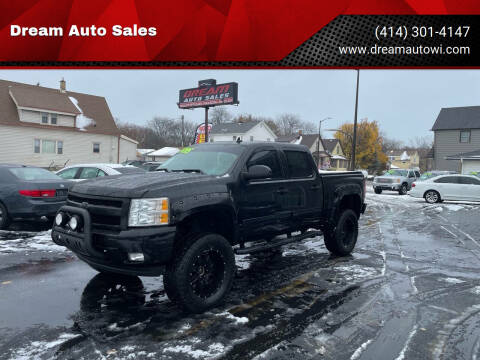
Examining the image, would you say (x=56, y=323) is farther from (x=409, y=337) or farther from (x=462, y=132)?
(x=462, y=132)

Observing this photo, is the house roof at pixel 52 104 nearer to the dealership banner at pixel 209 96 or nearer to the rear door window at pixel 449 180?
the dealership banner at pixel 209 96

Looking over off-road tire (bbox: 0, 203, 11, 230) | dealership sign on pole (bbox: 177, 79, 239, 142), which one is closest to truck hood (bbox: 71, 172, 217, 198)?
off-road tire (bbox: 0, 203, 11, 230)

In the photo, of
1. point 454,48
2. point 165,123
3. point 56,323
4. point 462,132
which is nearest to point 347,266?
point 454,48

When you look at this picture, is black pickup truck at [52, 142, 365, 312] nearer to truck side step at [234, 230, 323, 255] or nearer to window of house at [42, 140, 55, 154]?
truck side step at [234, 230, 323, 255]

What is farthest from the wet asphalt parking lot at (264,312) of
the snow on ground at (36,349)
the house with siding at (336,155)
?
the house with siding at (336,155)

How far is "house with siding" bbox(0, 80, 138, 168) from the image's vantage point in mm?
32500

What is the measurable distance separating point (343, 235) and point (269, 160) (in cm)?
241

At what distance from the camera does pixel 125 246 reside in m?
4.00

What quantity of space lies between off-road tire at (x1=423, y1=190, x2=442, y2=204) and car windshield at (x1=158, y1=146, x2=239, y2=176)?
17023 millimetres

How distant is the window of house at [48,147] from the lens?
3434 cm

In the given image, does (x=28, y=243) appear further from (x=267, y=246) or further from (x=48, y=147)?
(x=48, y=147)

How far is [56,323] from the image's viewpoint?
3971 mm

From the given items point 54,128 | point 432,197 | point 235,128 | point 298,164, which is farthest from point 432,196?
point 235,128

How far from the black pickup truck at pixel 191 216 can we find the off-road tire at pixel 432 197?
1586cm
